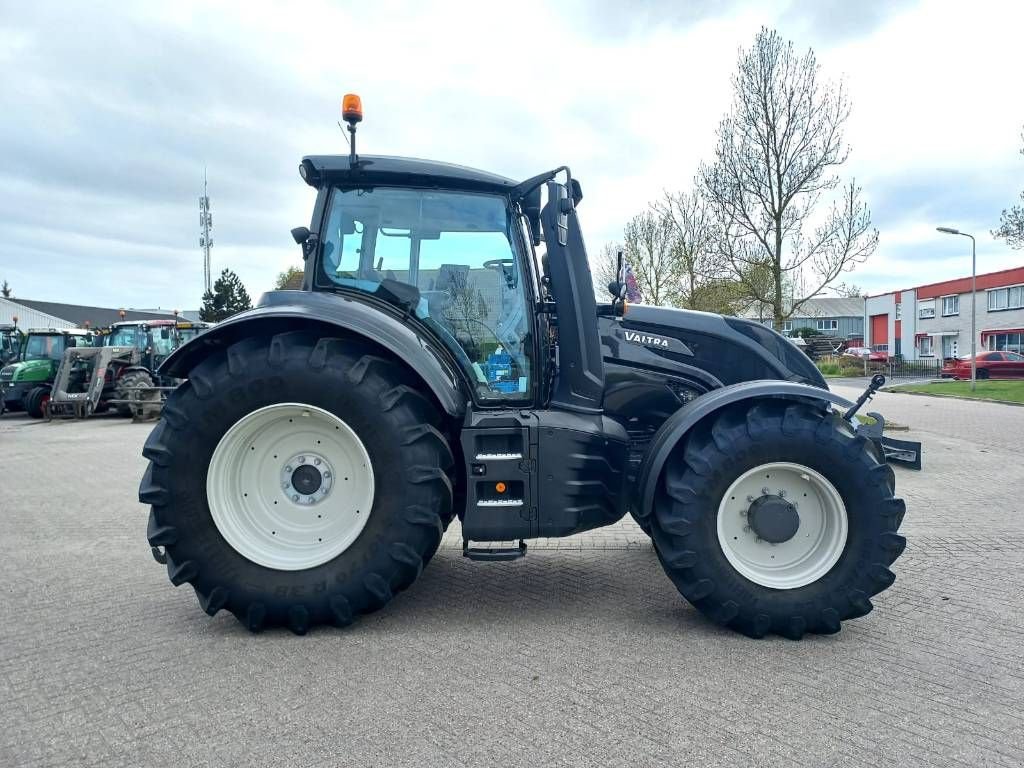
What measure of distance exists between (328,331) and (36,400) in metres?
18.6

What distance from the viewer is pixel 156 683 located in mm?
3033

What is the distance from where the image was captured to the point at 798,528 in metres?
3.59

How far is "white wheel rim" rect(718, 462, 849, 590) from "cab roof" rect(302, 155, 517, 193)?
2.12 metres

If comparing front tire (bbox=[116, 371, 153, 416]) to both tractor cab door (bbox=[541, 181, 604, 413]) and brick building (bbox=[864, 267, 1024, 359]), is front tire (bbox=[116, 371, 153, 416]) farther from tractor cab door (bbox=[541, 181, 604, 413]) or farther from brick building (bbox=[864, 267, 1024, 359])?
brick building (bbox=[864, 267, 1024, 359])

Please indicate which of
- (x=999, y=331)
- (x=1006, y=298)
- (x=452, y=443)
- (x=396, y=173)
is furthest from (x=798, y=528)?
(x=1006, y=298)

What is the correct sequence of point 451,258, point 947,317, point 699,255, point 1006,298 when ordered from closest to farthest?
point 451,258
point 699,255
point 1006,298
point 947,317

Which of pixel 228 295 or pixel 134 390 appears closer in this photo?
pixel 134 390

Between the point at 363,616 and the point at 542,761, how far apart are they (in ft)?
5.22

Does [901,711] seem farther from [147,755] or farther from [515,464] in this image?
[147,755]

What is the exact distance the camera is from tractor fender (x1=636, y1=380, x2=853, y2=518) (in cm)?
355

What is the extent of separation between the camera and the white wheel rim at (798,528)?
3.57 m

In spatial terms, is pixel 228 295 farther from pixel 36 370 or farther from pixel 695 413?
pixel 695 413

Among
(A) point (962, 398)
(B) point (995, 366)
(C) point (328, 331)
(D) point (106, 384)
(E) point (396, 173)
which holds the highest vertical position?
(B) point (995, 366)

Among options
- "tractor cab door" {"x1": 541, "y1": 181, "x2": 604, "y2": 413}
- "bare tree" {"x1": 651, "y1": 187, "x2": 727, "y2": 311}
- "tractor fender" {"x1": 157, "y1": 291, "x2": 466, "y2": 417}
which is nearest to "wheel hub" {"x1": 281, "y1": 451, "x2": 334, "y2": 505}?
"tractor fender" {"x1": 157, "y1": 291, "x2": 466, "y2": 417}
